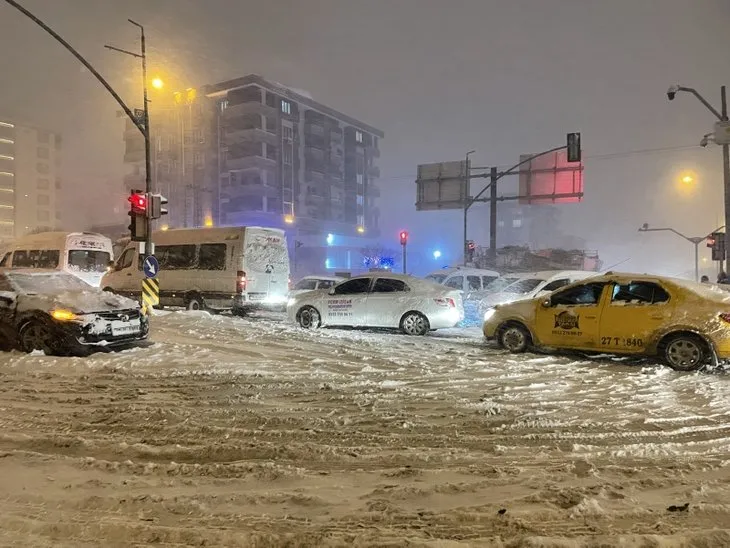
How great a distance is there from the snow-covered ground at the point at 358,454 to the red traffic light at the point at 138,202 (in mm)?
5620

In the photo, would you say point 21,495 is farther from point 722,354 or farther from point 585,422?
point 722,354

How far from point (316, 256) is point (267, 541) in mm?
63928

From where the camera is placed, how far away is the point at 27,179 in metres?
94.9

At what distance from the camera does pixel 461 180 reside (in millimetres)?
30641

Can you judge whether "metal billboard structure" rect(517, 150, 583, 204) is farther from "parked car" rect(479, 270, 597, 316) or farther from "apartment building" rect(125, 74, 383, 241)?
"apartment building" rect(125, 74, 383, 241)

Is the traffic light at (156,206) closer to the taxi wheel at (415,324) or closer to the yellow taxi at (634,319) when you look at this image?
the taxi wheel at (415,324)

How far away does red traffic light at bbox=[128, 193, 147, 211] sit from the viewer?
13.2m

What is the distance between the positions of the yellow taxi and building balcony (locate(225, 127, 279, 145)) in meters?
56.1

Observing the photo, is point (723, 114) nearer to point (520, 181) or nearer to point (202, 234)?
point (520, 181)

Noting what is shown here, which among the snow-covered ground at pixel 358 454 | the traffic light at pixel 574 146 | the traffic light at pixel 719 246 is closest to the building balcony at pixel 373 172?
the traffic light at pixel 719 246

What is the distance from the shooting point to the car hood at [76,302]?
9.22 m

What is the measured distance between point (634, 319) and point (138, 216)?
1172 cm

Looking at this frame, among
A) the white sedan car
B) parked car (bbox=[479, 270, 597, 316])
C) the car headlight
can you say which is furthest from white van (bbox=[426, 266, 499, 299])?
the car headlight

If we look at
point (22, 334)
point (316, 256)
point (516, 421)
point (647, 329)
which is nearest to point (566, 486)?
point (516, 421)
